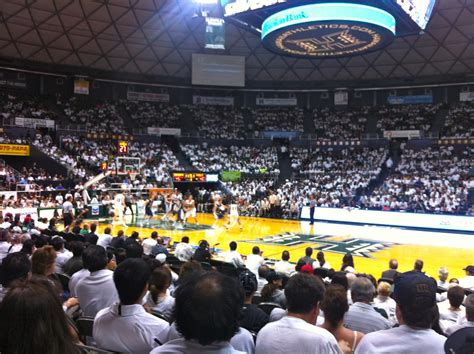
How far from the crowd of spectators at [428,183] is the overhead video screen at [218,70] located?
1722cm

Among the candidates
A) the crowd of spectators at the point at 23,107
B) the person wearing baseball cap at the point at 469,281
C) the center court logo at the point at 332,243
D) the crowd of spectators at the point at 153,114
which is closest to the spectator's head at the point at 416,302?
the person wearing baseball cap at the point at 469,281

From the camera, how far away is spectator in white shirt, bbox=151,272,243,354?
220cm

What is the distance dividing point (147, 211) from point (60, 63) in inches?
906

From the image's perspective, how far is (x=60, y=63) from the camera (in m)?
39.1

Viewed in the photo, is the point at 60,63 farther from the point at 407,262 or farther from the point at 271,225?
the point at 407,262

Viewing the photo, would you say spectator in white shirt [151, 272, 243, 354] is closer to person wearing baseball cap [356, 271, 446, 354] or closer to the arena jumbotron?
the arena jumbotron

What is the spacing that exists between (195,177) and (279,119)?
14655 millimetres

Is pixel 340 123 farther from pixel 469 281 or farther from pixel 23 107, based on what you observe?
pixel 469 281

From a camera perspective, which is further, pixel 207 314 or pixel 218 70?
pixel 218 70

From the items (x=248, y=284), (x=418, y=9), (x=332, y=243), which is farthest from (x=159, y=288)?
(x=418, y=9)

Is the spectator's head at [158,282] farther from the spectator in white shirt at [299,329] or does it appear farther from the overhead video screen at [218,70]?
the overhead video screen at [218,70]

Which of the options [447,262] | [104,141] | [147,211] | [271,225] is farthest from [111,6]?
[447,262]

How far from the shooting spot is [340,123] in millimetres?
44938

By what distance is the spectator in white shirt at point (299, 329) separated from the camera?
2.75 m
